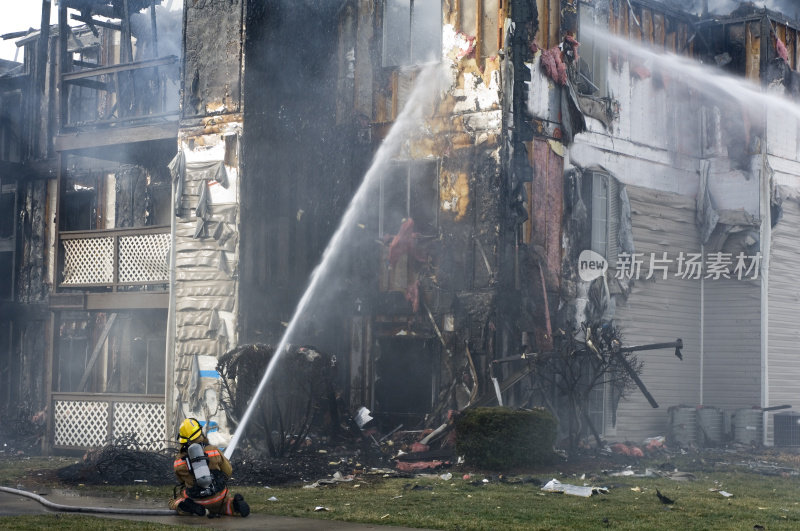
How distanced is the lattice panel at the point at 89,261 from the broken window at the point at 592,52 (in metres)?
9.56

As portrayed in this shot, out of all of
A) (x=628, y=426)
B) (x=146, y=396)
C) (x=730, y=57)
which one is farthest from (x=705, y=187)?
(x=146, y=396)

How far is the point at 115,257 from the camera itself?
2145 centimetres

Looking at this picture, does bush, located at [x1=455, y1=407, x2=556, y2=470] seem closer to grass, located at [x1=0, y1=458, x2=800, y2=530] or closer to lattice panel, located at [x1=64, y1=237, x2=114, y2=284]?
grass, located at [x1=0, y1=458, x2=800, y2=530]

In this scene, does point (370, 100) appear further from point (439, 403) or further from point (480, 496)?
point (480, 496)

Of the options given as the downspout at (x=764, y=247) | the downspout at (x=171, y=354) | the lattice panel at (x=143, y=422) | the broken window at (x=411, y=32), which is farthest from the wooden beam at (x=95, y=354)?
the downspout at (x=764, y=247)

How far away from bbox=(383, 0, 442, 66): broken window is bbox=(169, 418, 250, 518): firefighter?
1122cm

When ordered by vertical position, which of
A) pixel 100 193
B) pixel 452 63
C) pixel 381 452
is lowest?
pixel 381 452

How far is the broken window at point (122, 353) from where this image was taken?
24812 millimetres

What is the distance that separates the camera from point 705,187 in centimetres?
2464

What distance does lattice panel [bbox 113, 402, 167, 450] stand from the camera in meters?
20.2

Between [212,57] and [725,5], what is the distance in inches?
559

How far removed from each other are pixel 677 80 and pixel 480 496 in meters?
13.7

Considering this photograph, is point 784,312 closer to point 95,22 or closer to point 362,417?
point 362,417

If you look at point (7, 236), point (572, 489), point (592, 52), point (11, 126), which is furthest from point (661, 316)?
point (11, 126)
